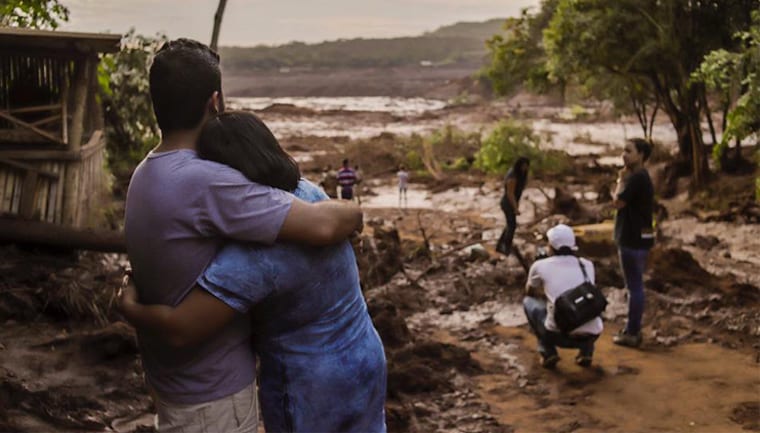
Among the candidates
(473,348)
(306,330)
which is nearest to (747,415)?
(473,348)

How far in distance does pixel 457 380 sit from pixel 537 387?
70 cm

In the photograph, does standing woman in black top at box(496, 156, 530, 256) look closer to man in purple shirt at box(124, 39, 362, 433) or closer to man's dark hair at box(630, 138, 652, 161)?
man's dark hair at box(630, 138, 652, 161)

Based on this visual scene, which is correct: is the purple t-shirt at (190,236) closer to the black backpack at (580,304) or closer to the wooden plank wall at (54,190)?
the black backpack at (580,304)

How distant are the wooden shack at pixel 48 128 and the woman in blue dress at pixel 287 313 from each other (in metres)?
7.25

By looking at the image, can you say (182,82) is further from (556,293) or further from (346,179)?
(346,179)

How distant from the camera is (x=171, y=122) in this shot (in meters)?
2.22

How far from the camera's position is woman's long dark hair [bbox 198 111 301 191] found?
2.16m

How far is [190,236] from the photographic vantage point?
2127 millimetres

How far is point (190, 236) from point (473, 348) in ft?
21.2

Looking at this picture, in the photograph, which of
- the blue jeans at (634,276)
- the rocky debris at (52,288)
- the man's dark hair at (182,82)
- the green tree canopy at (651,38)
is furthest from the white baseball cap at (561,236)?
the green tree canopy at (651,38)

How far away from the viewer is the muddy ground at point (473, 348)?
5957 mm

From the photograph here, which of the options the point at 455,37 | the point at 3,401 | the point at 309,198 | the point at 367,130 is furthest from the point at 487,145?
the point at 455,37

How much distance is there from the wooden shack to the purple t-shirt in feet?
23.6

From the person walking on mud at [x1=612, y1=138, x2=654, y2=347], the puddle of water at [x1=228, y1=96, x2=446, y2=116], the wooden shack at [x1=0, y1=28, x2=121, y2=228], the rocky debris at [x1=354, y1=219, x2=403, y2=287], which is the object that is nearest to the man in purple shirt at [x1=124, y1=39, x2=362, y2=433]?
the person walking on mud at [x1=612, y1=138, x2=654, y2=347]
